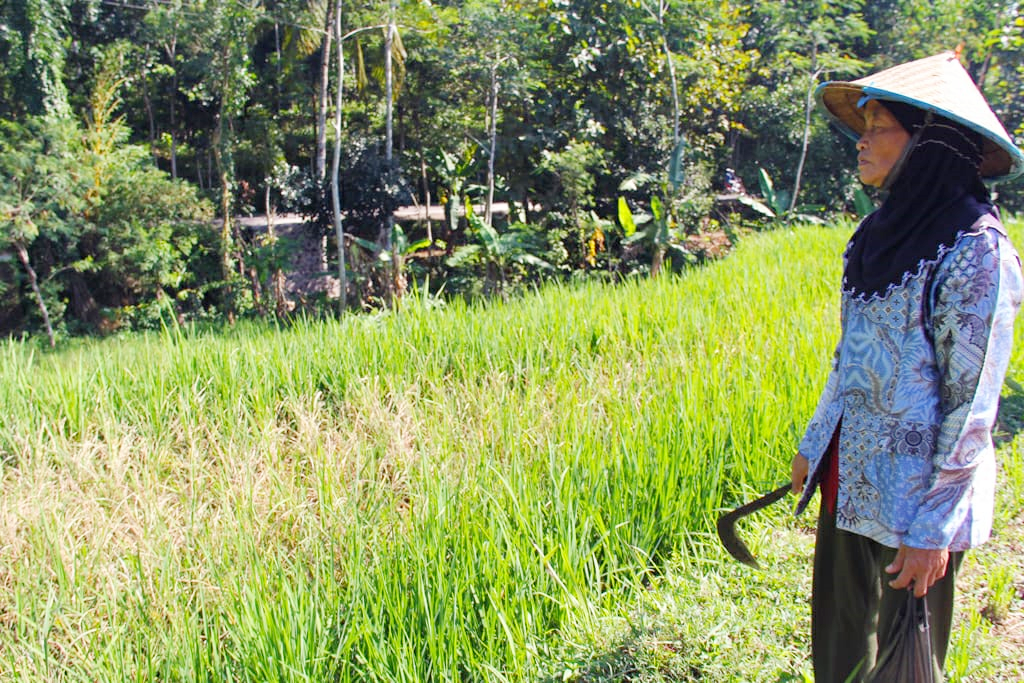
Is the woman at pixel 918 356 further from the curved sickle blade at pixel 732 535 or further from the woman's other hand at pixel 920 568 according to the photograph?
the curved sickle blade at pixel 732 535

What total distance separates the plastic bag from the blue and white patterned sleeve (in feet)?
0.42

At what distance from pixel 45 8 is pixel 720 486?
1062cm

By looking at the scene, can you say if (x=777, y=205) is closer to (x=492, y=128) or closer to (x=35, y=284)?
(x=492, y=128)

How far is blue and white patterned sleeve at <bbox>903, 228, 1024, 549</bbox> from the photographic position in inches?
54.0

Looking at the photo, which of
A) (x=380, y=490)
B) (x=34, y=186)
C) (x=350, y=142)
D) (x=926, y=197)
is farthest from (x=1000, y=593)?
(x=34, y=186)

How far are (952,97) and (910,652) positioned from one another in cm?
103

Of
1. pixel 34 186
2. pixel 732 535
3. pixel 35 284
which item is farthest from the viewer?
pixel 35 284

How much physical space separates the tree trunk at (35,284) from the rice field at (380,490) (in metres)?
5.92

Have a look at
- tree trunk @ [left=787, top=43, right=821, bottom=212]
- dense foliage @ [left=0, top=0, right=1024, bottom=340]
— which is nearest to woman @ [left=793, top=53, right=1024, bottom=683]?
dense foliage @ [left=0, top=0, right=1024, bottom=340]

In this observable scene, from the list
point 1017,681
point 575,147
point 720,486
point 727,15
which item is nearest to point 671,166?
point 575,147

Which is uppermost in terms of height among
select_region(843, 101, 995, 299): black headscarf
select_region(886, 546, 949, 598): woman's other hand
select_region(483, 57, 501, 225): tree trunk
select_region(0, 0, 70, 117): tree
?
select_region(0, 0, 70, 117): tree

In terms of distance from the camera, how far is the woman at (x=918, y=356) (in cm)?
140

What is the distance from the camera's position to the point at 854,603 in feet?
5.43

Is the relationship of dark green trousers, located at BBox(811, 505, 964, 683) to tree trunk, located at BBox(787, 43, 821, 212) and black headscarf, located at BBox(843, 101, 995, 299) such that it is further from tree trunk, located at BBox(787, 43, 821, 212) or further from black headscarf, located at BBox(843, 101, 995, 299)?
tree trunk, located at BBox(787, 43, 821, 212)
